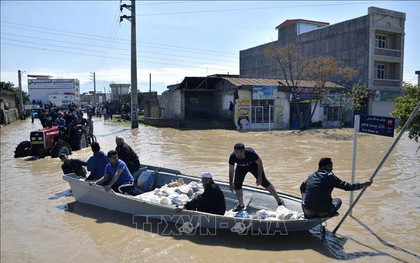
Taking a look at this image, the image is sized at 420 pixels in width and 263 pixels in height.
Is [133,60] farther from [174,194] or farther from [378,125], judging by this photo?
[378,125]

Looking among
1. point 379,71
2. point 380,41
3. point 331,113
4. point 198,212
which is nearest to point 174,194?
point 198,212

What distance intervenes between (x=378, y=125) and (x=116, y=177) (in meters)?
5.25

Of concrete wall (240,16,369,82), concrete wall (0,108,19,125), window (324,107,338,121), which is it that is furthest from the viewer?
concrete wall (240,16,369,82)

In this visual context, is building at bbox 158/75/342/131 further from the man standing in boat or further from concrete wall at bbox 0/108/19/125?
the man standing in boat

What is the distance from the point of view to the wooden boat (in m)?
5.88

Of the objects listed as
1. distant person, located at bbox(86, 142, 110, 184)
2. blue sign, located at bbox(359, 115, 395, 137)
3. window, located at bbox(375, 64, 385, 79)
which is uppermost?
window, located at bbox(375, 64, 385, 79)

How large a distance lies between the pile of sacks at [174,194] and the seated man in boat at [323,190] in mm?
2341

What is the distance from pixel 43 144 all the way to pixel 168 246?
343 inches

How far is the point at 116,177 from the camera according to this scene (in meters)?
7.25

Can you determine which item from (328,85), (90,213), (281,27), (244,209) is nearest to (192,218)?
(244,209)

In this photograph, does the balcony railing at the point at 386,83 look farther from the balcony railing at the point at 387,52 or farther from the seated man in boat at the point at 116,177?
the seated man in boat at the point at 116,177

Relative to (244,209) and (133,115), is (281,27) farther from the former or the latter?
(244,209)

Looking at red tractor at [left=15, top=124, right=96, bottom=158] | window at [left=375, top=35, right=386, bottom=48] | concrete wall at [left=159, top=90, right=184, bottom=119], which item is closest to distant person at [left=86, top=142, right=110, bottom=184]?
red tractor at [left=15, top=124, right=96, bottom=158]

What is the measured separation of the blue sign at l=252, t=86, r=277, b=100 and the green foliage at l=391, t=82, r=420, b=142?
19283 mm
